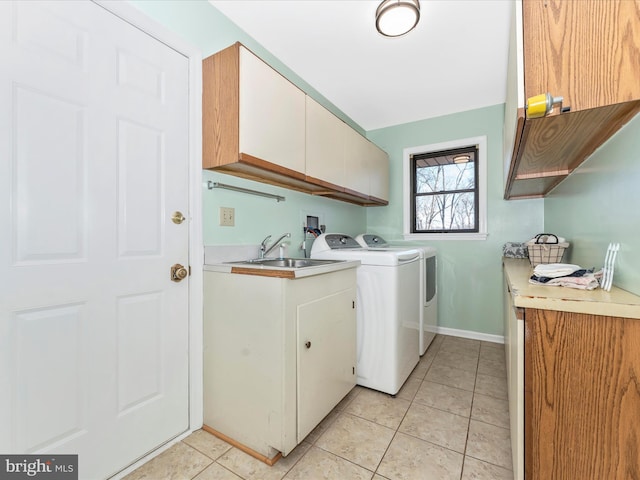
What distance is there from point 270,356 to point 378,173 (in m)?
2.33

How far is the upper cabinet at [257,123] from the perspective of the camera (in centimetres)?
149

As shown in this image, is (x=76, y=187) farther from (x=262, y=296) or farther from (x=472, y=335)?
(x=472, y=335)

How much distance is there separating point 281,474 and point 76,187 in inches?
60.4

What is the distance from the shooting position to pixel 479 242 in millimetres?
3002

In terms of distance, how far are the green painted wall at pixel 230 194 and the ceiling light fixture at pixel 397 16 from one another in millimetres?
880

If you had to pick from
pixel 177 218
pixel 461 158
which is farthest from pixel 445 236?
pixel 177 218

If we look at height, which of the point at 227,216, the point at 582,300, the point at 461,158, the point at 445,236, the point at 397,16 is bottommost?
the point at 582,300

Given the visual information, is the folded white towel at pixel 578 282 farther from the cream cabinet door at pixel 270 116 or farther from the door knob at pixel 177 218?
the door knob at pixel 177 218

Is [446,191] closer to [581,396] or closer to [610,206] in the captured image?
[610,206]

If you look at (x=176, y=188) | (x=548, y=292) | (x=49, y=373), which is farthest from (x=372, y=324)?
(x=49, y=373)

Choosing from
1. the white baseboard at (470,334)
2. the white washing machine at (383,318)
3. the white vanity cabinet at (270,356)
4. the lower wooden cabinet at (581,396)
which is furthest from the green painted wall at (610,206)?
the white baseboard at (470,334)

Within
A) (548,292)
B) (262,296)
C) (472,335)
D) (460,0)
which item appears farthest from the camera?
(472,335)

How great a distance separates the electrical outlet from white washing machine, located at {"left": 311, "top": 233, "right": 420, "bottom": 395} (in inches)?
32.8

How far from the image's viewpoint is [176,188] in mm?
1522
